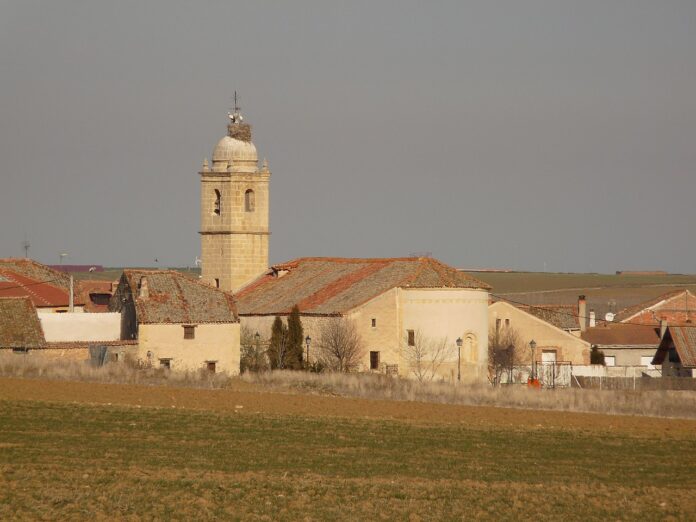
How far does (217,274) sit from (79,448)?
148 ft

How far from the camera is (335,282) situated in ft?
233

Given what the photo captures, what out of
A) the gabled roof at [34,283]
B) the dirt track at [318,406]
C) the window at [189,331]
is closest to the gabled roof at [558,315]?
the window at [189,331]

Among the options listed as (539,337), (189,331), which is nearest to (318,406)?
(189,331)

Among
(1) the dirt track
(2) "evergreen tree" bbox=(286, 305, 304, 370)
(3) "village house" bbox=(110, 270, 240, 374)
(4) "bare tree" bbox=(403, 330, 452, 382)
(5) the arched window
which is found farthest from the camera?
(5) the arched window

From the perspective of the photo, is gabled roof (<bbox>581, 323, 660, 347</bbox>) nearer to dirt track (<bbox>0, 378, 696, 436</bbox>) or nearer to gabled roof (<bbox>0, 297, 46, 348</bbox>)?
gabled roof (<bbox>0, 297, 46, 348</bbox>)

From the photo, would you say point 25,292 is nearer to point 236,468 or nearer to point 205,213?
point 205,213

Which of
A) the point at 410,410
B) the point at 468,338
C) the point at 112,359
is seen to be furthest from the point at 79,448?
the point at 468,338

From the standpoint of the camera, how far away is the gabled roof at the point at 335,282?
6606cm

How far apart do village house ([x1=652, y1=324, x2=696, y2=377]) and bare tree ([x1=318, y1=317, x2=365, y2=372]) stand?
1163 cm

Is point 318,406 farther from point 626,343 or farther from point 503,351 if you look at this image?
point 626,343

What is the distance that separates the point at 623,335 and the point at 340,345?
18.0 m

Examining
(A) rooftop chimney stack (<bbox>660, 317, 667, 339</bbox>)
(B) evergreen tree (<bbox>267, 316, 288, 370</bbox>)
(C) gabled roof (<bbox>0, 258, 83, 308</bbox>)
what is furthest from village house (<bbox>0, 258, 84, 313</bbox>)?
(A) rooftop chimney stack (<bbox>660, 317, 667, 339</bbox>)

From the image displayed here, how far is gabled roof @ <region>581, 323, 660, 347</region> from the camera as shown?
248 ft

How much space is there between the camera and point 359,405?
46.0m
